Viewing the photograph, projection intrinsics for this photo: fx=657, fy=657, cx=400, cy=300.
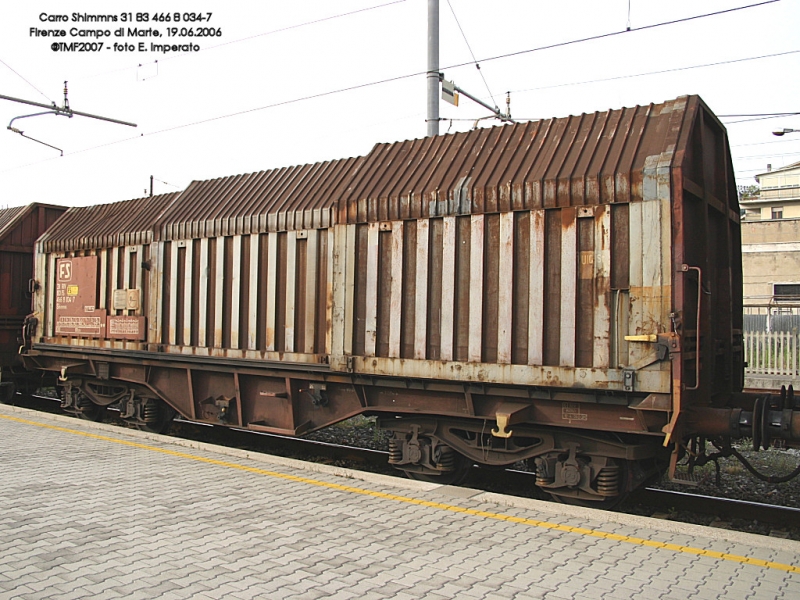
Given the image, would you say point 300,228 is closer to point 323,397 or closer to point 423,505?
point 323,397

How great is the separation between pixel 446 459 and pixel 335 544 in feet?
8.81

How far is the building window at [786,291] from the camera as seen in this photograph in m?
31.0

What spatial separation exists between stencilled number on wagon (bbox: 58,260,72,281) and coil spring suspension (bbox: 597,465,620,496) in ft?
34.9

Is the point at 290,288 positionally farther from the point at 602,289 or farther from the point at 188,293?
the point at 602,289

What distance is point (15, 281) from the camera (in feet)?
48.5

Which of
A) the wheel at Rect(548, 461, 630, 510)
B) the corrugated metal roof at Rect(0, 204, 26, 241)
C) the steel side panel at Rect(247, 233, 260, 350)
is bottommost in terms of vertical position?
the wheel at Rect(548, 461, 630, 510)

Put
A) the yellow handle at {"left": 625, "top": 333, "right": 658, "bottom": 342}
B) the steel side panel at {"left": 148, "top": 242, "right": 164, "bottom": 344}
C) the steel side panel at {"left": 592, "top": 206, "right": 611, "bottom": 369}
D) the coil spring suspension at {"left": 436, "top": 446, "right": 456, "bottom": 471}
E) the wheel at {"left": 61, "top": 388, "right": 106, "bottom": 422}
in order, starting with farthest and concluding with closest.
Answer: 1. the wheel at {"left": 61, "top": 388, "right": 106, "bottom": 422}
2. the steel side panel at {"left": 148, "top": 242, "right": 164, "bottom": 344}
3. the coil spring suspension at {"left": 436, "top": 446, "right": 456, "bottom": 471}
4. the steel side panel at {"left": 592, "top": 206, "right": 611, "bottom": 369}
5. the yellow handle at {"left": 625, "top": 333, "right": 658, "bottom": 342}

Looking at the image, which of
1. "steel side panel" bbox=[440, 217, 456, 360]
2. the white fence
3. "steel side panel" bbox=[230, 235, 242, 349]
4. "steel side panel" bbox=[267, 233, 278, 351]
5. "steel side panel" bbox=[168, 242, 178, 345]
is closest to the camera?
"steel side panel" bbox=[440, 217, 456, 360]

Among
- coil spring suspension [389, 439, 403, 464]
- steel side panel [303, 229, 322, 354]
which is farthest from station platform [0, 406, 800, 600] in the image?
steel side panel [303, 229, 322, 354]

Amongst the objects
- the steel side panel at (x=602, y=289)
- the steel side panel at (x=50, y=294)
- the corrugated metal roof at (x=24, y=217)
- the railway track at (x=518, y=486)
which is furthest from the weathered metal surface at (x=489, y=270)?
the corrugated metal roof at (x=24, y=217)

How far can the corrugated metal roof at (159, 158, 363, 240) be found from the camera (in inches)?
345

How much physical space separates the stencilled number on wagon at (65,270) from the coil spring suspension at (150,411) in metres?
3.33

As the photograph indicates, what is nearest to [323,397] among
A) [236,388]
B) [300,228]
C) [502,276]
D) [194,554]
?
[236,388]

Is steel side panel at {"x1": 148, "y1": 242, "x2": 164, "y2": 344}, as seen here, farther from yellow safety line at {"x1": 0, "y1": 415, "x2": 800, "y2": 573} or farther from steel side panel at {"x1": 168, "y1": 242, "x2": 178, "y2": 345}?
yellow safety line at {"x1": 0, "y1": 415, "x2": 800, "y2": 573}
